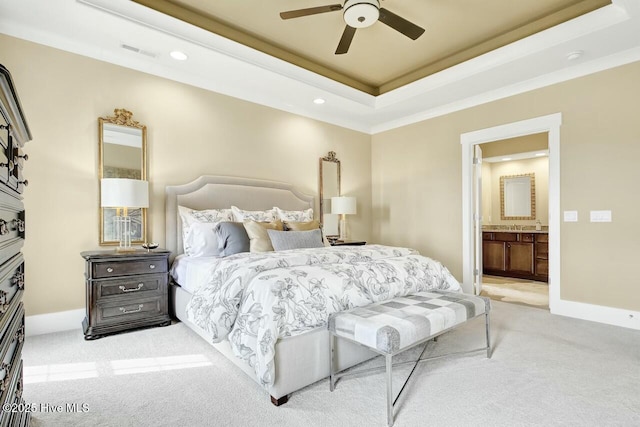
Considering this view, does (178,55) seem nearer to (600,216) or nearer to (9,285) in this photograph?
(9,285)

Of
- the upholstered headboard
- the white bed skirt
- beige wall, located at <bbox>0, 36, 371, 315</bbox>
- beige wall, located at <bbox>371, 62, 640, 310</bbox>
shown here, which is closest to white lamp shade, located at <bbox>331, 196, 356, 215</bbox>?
the upholstered headboard

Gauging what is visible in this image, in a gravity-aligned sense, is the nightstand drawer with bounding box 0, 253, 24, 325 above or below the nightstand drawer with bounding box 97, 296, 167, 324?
above

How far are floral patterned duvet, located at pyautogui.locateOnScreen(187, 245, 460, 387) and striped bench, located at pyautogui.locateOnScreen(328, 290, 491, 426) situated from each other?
12cm

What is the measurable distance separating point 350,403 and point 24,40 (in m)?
3.99

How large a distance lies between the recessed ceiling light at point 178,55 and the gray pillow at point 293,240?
2.01m

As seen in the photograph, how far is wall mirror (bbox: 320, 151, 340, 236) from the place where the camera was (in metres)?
5.25

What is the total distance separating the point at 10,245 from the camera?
114 cm

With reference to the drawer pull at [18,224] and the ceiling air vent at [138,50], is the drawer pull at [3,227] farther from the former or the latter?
the ceiling air vent at [138,50]

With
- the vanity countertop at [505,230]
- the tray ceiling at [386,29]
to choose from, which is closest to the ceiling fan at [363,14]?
the tray ceiling at [386,29]

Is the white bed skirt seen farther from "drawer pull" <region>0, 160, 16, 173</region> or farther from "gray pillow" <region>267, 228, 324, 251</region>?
"drawer pull" <region>0, 160, 16, 173</region>

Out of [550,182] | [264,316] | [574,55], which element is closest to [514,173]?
[550,182]

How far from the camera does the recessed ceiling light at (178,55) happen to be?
3.37 m

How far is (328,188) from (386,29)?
248 centimetres

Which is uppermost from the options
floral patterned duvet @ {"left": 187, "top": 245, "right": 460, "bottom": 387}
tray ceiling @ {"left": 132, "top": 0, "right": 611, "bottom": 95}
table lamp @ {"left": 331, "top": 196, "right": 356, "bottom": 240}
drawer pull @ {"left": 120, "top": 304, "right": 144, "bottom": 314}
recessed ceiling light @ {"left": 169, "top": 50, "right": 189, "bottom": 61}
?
tray ceiling @ {"left": 132, "top": 0, "right": 611, "bottom": 95}
